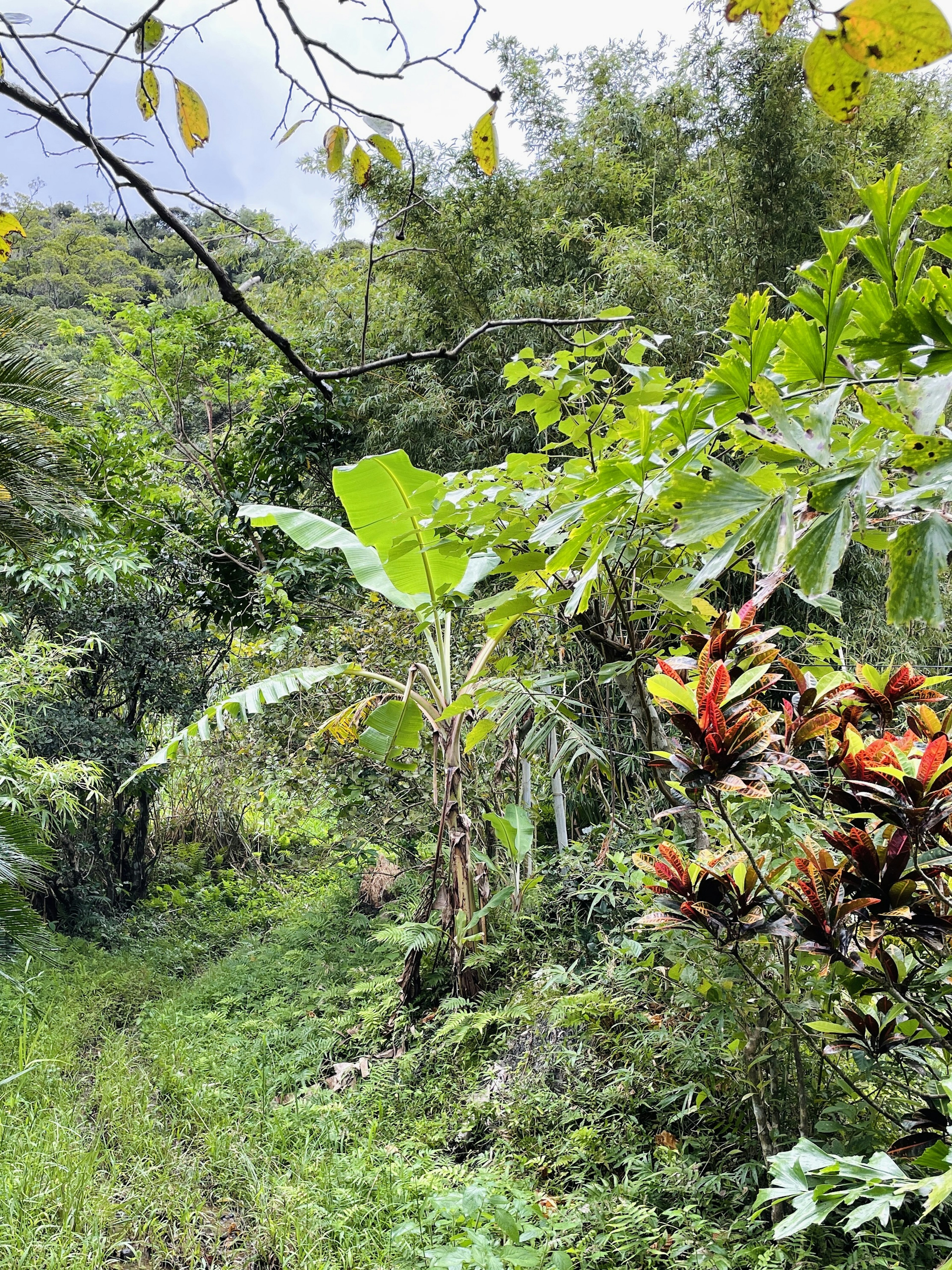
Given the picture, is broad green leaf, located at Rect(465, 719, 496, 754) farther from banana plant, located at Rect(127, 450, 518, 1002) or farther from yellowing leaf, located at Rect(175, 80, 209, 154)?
yellowing leaf, located at Rect(175, 80, 209, 154)

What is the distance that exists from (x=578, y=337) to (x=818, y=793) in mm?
1133

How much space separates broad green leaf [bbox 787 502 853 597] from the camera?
1.65ft

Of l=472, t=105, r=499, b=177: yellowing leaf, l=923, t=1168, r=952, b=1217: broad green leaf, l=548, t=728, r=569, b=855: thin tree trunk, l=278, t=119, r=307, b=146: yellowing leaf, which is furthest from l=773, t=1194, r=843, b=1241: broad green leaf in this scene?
l=548, t=728, r=569, b=855: thin tree trunk

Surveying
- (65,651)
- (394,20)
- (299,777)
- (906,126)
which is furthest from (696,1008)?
(906,126)

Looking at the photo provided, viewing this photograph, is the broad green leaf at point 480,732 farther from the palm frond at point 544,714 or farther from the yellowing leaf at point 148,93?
the yellowing leaf at point 148,93

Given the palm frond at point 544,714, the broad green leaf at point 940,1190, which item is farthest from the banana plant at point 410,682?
the broad green leaf at point 940,1190

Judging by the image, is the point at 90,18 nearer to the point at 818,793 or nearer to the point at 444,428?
the point at 818,793

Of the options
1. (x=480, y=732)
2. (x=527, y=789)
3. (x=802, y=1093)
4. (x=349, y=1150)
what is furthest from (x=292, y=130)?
(x=527, y=789)

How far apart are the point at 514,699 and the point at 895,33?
146cm

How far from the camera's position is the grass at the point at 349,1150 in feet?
4.45

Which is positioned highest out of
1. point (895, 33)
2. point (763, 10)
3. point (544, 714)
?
point (763, 10)

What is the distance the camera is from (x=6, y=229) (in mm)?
1022

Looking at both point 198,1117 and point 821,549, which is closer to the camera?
point 821,549

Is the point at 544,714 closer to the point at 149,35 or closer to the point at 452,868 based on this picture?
the point at 452,868
